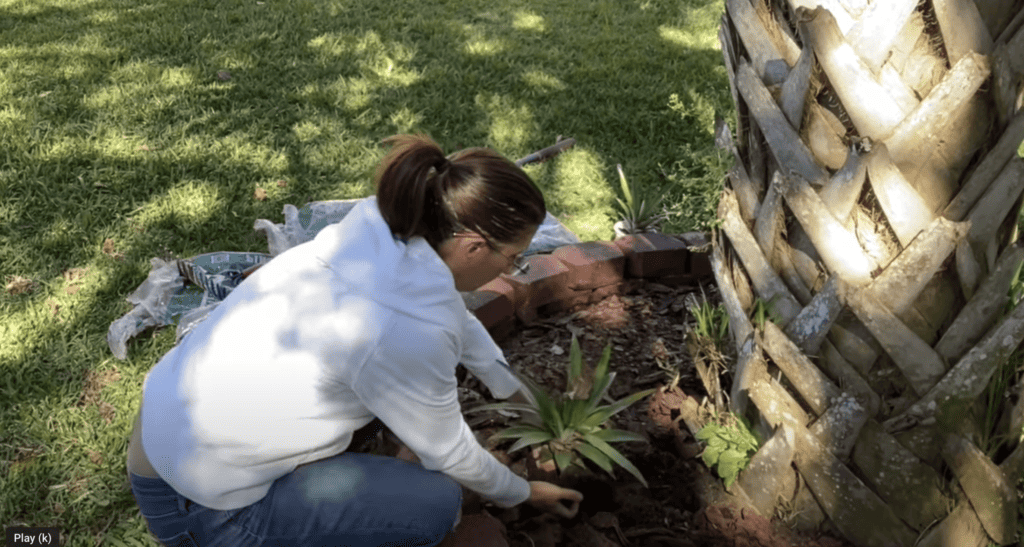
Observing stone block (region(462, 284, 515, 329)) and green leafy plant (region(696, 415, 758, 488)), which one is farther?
stone block (region(462, 284, 515, 329))

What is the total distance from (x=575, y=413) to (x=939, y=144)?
1199 millimetres

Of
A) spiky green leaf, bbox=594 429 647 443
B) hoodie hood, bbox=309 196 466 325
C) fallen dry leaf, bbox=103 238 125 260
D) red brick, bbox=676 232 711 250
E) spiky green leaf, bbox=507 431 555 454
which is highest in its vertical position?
hoodie hood, bbox=309 196 466 325

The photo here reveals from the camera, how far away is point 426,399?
1.80 m

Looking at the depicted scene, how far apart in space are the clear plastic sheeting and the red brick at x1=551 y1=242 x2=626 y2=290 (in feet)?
0.80

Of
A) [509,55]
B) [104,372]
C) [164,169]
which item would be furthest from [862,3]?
[509,55]

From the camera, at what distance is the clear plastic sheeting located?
3.04m

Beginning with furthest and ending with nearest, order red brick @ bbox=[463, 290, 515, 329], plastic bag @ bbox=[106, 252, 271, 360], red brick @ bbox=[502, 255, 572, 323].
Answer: plastic bag @ bbox=[106, 252, 271, 360] < red brick @ bbox=[502, 255, 572, 323] < red brick @ bbox=[463, 290, 515, 329]

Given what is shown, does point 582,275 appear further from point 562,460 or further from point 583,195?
point 583,195

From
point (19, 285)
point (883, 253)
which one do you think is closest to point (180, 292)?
point (19, 285)

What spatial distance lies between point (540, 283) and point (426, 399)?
1.15m

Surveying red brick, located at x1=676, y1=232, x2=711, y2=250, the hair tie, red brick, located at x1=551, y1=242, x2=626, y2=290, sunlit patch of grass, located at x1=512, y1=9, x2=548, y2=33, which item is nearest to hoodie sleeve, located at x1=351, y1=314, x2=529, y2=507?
the hair tie

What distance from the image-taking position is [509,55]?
18.1ft

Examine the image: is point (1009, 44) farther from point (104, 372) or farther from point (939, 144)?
point (104, 372)

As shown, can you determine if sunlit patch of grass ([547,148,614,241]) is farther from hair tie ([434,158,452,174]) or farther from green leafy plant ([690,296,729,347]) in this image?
hair tie ([434,158,452,174])
